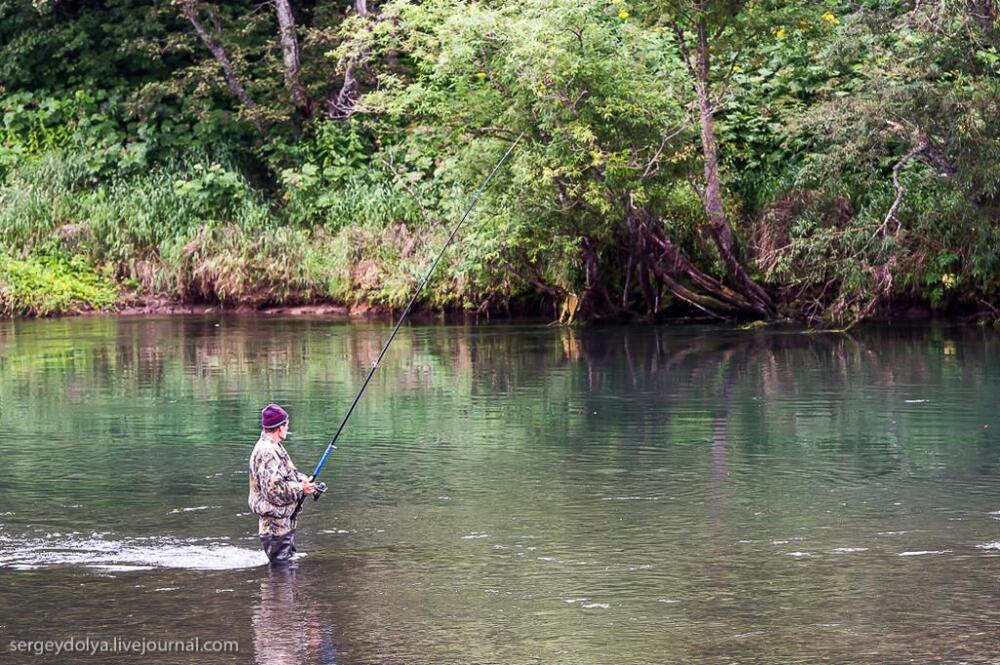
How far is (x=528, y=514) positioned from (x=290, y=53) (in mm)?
25534

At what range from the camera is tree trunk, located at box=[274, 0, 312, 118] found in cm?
3416

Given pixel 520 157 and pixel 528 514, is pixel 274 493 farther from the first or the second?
pixel 520 157

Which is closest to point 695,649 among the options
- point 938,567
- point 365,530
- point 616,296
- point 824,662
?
point 824,662

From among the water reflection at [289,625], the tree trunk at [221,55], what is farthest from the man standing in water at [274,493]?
the tree trunk at [221,55]

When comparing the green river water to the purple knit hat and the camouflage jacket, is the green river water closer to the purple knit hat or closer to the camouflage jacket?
the camouflage jacket

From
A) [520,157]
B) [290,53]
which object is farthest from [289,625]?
[290,53]

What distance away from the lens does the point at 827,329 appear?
965 inches

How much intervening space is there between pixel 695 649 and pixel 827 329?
17744mm

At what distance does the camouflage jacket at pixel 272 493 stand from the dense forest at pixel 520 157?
1427cm

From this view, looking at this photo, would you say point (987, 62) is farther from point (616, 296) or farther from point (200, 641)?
point (200, 641)

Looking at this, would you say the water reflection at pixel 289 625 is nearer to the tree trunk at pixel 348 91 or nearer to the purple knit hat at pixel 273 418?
the purple knit hat at pixel 273 418

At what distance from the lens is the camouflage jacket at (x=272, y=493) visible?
908 cm

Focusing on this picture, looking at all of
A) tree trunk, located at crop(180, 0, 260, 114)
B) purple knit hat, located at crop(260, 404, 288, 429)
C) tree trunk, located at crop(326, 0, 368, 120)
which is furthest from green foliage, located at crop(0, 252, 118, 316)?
purple knit hat, located at crop(260, 404, 288, 429)

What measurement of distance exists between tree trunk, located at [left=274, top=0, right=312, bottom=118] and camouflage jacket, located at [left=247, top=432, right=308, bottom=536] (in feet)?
85.5
